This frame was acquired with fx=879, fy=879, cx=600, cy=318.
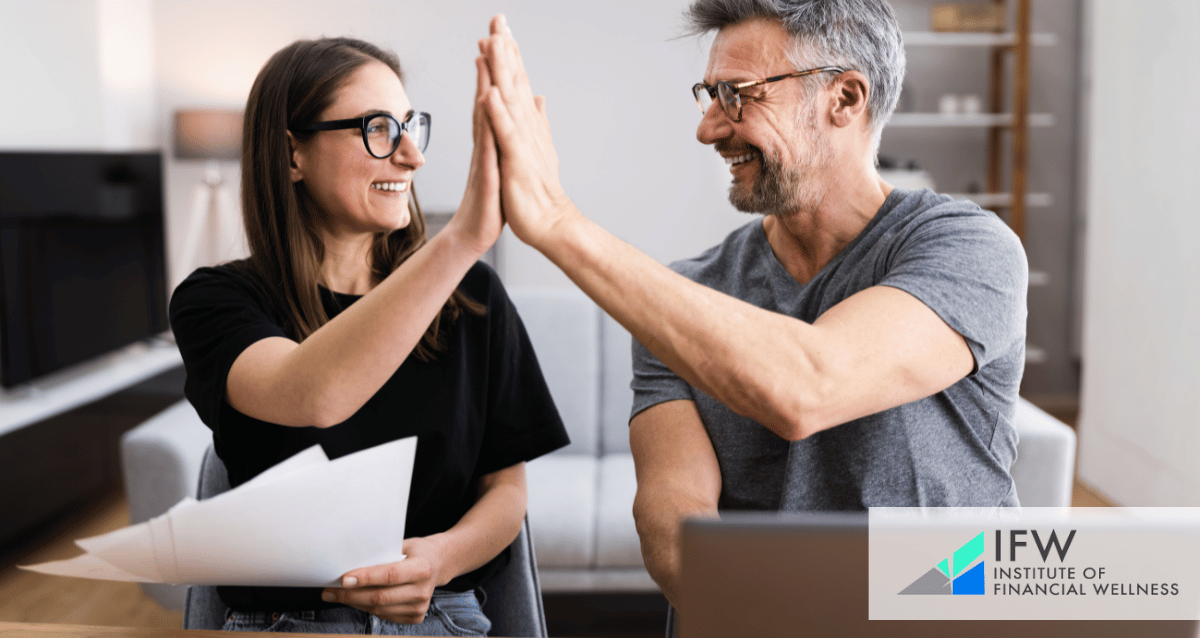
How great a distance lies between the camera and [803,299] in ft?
3.72

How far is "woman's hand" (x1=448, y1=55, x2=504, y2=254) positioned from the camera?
0.85 meters

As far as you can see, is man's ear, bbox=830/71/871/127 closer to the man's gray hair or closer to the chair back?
the man's gray hair

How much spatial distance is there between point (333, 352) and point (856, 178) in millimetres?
687

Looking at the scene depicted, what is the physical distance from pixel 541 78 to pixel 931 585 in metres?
4.27

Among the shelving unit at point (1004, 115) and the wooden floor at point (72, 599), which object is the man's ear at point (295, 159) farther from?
the shelving unit at point (1004, 115)

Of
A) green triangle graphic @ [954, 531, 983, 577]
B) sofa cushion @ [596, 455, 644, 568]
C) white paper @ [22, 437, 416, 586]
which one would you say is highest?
green triangle graphic @ [954, 531, 983, 577]

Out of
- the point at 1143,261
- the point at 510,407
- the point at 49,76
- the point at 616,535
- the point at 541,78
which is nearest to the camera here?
the point at 510,407

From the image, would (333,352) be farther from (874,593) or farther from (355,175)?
(874,593)

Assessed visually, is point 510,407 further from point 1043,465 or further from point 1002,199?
point 1002,199

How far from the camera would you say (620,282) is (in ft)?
2.71

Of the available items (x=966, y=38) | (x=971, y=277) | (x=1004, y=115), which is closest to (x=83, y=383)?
(x=971, y=277)

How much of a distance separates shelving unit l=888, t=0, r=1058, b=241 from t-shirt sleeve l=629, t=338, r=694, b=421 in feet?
10.9

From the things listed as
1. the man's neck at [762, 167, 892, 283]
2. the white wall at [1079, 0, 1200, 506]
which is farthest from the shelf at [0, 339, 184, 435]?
the white wall at [1079, 0, 1200, 506]

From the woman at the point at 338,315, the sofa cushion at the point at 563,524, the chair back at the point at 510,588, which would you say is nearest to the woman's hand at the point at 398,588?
the woman at the point at 338,315
